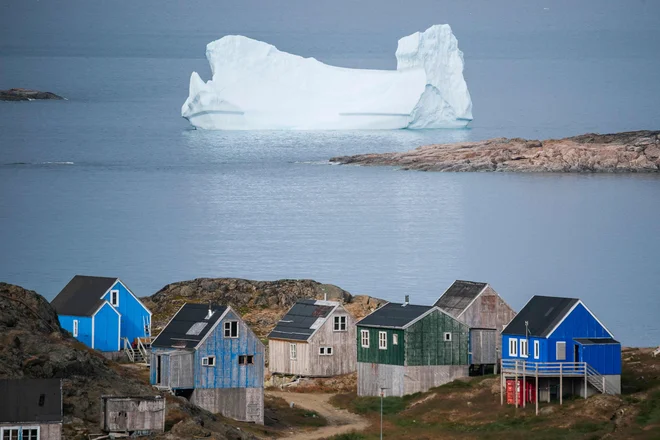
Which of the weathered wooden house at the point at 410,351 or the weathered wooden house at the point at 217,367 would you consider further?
the weathered wooden house at the point at 410,351

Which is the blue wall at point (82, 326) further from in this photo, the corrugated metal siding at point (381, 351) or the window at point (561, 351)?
the window at point (561, 351)

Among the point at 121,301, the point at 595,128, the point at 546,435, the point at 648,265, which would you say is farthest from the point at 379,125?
the point at 546,435

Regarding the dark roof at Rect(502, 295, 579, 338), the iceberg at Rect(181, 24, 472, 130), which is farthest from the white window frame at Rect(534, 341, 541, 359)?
the iceberg at Rect(181, 24, 472, 130)

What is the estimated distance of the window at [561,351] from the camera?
128 feet

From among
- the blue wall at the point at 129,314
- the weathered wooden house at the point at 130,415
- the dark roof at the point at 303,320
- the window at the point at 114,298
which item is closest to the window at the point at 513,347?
the dark roof at the point at 303,320

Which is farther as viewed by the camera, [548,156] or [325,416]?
[548,156]

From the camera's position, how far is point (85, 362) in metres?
34.9

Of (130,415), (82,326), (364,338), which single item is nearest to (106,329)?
(82,326)

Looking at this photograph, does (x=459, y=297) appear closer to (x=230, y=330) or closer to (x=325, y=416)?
(x=325, y=416)

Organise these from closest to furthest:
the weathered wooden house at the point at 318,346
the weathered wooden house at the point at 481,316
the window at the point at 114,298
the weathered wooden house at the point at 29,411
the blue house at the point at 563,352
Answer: the weathered wooden house at the point at 29,411
the blue house at the point at 563,352
the weathered wooden house at the point at 481,316
the weathered wooden house at the point at 318,346
the window at the point at 114,298

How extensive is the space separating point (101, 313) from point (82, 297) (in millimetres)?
1020

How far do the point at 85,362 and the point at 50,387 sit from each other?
5.43 meters

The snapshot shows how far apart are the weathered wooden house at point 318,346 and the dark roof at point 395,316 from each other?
1.48m

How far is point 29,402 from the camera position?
28891 millimetres
